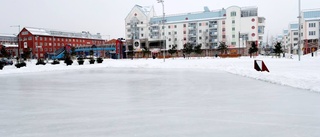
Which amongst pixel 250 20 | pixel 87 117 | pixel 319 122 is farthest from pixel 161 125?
pixel 250 20

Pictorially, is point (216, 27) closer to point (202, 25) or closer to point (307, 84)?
point (202, 25)

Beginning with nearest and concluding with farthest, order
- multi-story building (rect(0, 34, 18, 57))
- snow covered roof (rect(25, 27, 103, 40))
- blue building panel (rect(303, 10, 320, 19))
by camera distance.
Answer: blue building panel (rect(303, 10, 320, 19))
snow covered roof (rect(25, 27, 103, 40))
multi-story building (rect(0, 34, 18, 57))

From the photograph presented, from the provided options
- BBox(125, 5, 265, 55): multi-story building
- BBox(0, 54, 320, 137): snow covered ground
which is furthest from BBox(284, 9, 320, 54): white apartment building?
BBox(0, 54, 320, 137): snow covered ground

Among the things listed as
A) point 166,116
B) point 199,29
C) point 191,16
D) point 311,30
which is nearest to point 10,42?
point 191,16

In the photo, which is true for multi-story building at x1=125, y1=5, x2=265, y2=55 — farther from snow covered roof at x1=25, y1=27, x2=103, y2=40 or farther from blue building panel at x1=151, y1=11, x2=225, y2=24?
snow covered roof at x1=25, y1=27, x2=103, y2=40

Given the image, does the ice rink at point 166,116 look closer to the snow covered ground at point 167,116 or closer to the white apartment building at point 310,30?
the snow covered ground at point 167,116

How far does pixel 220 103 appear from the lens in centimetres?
743

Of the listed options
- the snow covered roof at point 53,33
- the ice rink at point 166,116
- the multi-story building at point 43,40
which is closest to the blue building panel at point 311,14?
the ice rink at point 166,116

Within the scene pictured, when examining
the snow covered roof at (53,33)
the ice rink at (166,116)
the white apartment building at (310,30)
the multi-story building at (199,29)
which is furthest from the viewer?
the snow covered roof at (53,33)

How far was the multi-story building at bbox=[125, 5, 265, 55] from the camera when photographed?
67.1 m

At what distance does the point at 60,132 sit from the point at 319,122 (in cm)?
511

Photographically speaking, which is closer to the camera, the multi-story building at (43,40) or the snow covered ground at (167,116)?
the snow covered ground at (167,116)

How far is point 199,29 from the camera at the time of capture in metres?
73.2

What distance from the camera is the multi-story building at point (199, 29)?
67.1m
